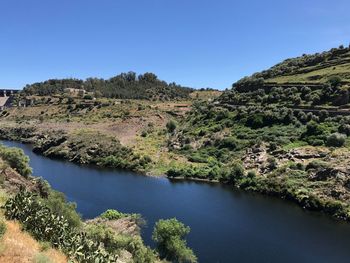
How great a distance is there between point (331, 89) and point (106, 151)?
6057 cm

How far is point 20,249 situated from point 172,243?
2714 centimetres

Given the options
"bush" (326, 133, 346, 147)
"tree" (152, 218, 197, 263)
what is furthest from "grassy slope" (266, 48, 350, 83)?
"tree" (152, 218, 197, 263)

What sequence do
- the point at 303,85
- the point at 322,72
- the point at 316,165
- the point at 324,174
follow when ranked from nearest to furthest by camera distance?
1. the point at 324,174
2. the point at 316,165
3. the point at 303,85
4. the point at 322,72

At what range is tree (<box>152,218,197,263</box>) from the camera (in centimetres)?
4228

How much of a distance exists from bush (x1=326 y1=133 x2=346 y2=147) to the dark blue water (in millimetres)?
19036

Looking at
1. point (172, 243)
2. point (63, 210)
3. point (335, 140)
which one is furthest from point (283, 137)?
point (63, 210)

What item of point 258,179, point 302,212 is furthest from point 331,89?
point 302,212

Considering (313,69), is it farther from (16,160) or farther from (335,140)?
(16,160)

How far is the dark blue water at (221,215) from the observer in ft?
159

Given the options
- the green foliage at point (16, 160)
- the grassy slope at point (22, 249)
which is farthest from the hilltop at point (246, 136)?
the grassy slope at point (22, 249)

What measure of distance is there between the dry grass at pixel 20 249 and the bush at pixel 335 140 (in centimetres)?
7070

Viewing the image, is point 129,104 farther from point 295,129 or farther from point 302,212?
point 302,212

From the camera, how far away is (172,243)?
141 ft

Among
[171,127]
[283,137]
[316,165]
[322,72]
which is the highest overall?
[322,72]
